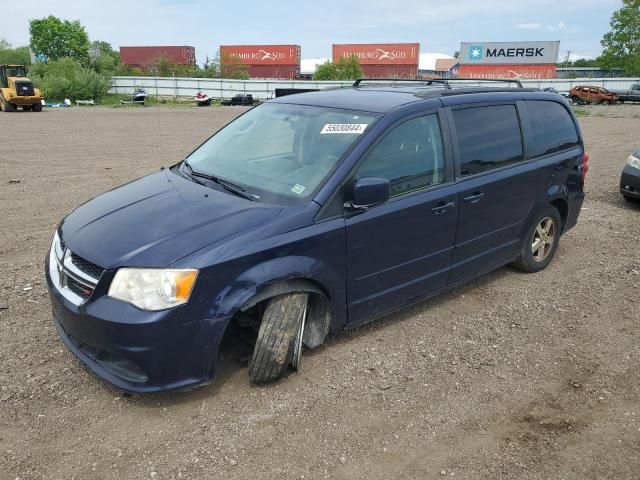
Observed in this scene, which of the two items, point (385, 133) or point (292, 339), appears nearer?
point (292, 339)

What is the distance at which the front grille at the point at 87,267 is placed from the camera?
9.46 feet

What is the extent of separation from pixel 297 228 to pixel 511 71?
67821 mm

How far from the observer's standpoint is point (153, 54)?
292ft

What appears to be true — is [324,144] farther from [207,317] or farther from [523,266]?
[523,266]

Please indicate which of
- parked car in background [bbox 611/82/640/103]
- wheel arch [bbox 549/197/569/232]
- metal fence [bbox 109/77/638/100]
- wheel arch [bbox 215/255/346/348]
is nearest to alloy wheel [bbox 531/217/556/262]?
wheel arch [bbox 549/197/569/232]

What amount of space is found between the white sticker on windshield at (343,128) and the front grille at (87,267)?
1757mm

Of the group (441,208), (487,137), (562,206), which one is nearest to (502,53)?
(562,206)

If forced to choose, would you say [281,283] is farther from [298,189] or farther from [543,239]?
[543,239]

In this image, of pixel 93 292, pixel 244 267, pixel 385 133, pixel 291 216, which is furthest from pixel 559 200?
pixel 93 292

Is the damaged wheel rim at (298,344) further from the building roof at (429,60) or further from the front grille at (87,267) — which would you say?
the building roof at (429,60)

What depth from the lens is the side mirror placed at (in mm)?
3215

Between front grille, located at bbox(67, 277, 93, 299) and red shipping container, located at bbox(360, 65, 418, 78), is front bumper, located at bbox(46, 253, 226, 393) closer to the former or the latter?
front grille, located at bbox(67, 277, 93, 299)

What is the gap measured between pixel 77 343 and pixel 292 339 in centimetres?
128

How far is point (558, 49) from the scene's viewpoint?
61688mm
